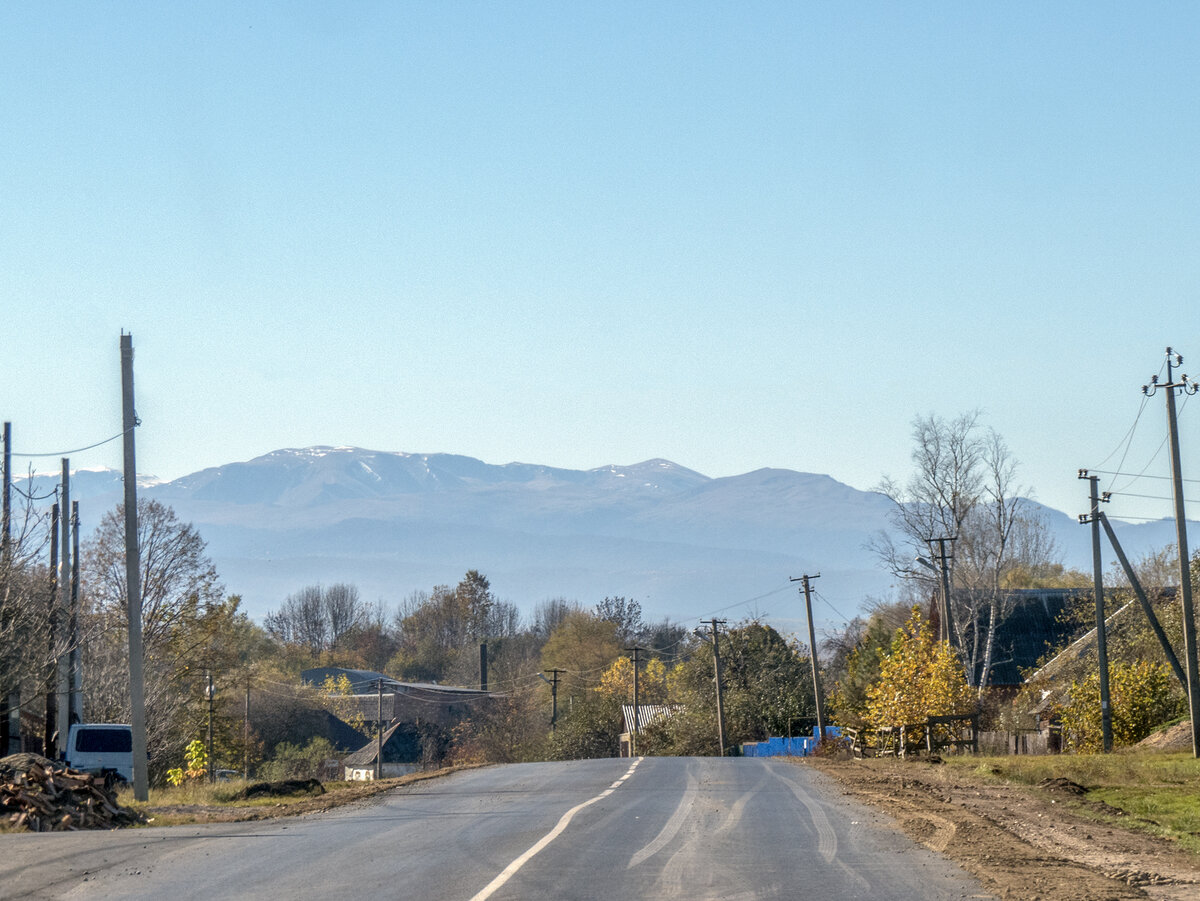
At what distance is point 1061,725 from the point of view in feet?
137

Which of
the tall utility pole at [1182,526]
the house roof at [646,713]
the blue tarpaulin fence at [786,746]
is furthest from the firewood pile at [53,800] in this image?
the house roof at [646,713]

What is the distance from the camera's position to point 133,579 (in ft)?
80.1

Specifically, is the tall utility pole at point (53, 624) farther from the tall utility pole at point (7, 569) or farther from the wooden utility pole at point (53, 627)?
the tall utility pole at point (7, 569)

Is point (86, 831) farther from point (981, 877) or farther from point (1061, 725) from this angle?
point (1061, 725)

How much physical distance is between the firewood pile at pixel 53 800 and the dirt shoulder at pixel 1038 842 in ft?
37.7

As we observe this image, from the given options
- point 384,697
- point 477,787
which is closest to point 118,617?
point 477,787

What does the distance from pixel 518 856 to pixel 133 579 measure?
14574 millimetres

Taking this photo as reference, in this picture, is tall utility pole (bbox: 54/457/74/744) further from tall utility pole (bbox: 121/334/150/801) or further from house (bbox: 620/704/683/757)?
house (bbox: 620/704/683/757)

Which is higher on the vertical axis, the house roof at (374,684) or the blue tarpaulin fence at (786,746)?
the house roof at (374,684)

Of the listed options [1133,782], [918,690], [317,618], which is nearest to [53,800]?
[1133,782]

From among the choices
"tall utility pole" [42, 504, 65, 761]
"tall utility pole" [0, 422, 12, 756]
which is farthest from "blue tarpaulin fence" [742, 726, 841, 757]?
"tall utility pole" [0, 422, 12, 756]

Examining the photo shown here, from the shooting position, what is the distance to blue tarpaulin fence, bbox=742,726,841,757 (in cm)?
5747

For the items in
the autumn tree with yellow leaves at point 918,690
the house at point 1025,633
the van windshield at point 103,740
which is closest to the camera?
the van windshield at point 103,740

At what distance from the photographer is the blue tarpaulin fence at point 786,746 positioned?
189 ft
